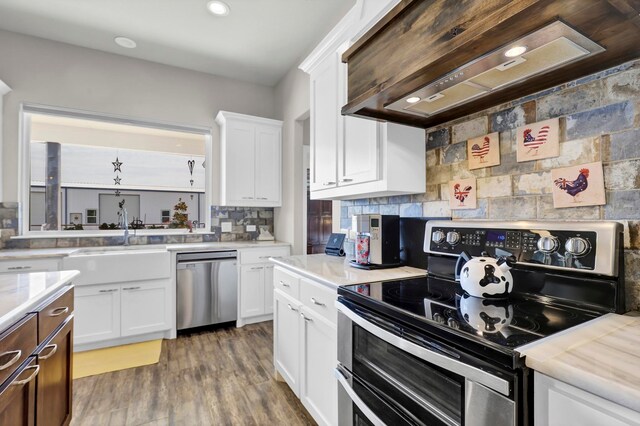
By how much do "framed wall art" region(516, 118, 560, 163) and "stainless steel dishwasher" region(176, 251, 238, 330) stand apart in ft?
9.43

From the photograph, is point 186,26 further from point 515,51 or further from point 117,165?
point 515,51

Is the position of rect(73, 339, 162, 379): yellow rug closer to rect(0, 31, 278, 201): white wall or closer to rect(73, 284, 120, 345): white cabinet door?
rect(73, 284, 120, 345): white cabinet door

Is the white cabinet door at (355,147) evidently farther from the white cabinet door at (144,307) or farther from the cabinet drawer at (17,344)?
the white cabinet door at (144,307)

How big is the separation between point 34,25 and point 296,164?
2.86 meters

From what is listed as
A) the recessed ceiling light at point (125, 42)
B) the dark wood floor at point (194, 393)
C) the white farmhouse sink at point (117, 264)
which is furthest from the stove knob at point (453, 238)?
the recessed ceiling light at point (125, 42)

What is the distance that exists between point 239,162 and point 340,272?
97.3 inches

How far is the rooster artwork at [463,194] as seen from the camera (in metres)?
1.58

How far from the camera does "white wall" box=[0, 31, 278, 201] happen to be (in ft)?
10.1

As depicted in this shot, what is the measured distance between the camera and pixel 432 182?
1817 mm

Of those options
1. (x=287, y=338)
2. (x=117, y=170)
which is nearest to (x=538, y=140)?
(x=287, y=338)

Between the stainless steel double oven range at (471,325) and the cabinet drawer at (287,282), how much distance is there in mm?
534

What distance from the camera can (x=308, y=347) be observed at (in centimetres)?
178

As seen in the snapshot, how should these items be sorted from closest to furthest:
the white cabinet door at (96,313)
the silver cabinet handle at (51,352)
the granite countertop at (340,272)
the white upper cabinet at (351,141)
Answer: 1. the silver cabinet handle at (51,352)
2. the granite countertop at (340,272)
3. the white upper cabinet at (351,141)
4. the white cabinet door at (96,313)

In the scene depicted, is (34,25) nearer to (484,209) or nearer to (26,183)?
(26,183)
